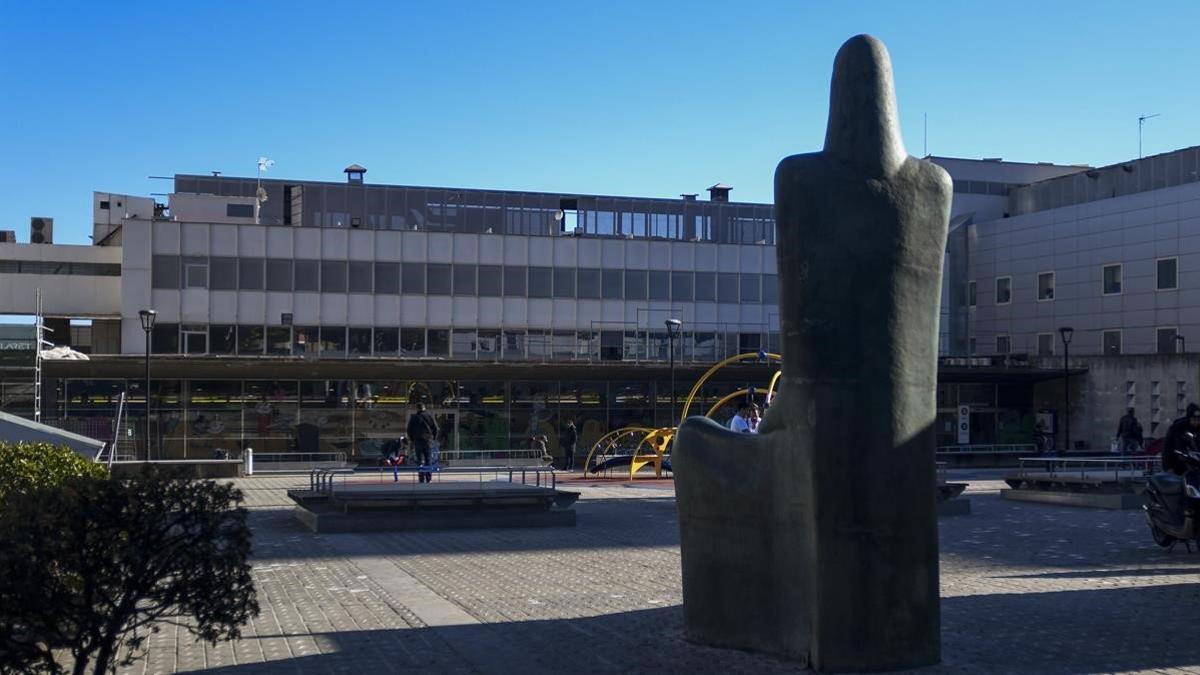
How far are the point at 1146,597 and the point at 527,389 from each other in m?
36.6

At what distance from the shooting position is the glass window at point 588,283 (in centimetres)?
5322

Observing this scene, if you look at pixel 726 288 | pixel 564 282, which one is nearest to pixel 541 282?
pixel 564 282

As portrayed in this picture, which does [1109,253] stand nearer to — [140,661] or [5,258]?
[5,258]

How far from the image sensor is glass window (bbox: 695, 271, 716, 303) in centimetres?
5469

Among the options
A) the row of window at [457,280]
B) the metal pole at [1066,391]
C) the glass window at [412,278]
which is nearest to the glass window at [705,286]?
the row of window at [457,280]

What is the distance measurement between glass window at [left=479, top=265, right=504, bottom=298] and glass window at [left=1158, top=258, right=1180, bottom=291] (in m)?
28.8

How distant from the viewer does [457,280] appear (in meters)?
51.7

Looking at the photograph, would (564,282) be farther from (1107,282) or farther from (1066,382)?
(1107,282)

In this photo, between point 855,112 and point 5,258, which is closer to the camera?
point 855,112

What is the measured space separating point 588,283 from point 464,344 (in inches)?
224

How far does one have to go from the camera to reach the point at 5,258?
5772cm

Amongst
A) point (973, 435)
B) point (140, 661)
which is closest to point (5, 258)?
point (973, 435)

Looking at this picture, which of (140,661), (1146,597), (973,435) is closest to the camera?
(140,661)

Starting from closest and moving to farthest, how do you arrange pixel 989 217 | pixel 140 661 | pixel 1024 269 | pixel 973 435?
pixel 140 661
pixel 973 435
pixel 1024 269
pixel 989 217
